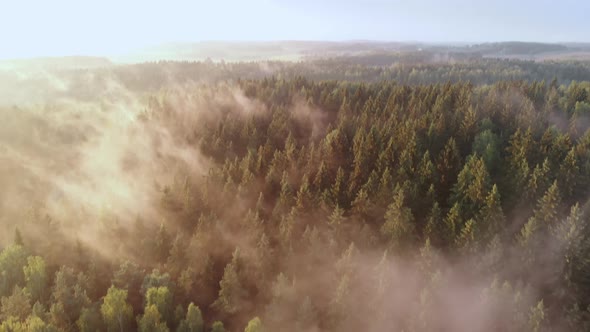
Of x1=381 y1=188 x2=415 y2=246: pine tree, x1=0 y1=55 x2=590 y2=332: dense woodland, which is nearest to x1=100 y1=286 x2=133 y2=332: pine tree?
x1=0 y1=55 x2=590 y2=332: dense woodland

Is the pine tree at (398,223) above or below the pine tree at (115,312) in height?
above

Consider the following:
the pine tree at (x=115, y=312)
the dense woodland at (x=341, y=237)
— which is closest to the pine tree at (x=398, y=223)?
the dense woodland at (x=341, y=237)

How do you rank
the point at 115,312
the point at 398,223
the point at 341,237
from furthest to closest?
the point at 341,237 < the point at 398,223 < the point at 115,312

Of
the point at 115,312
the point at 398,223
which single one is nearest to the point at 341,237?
the point at 398,223

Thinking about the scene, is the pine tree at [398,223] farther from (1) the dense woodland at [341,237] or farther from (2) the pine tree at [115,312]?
(2) the pine tree at [115,312]

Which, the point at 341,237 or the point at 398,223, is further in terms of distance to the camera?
the point at 341,237

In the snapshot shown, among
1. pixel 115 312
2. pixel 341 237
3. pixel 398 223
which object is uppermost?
pixel 398 223

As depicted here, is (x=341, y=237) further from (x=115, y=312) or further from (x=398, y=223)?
(x=115, y=312)

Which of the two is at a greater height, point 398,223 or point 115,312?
point 398,223
